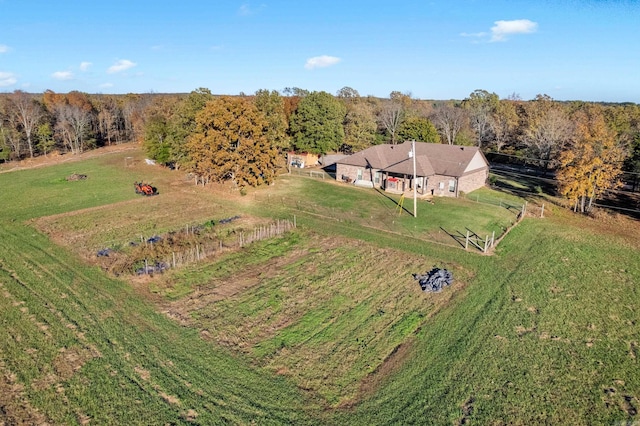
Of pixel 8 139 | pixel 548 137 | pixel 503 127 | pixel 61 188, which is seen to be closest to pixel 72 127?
pixel 8 139

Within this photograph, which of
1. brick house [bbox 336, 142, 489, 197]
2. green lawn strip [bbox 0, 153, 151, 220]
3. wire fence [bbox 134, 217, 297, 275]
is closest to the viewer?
wire fence [bbox 134, 217, 297, 275]

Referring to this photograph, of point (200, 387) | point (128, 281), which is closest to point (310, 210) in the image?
point (128, 281)

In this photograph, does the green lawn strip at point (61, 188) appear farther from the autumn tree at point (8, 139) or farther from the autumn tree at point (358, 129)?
the autumn tree at point (358, 129)

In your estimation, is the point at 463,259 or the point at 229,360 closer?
the point at 229,360

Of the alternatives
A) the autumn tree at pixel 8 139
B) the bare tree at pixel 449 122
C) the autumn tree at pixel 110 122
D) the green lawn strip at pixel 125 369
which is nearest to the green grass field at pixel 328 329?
the green lawn strip at pixel 125 369

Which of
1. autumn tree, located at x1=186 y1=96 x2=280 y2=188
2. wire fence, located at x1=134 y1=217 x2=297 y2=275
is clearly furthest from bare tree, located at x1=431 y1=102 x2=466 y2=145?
wire fence, located at x1=134 y1=217 x2=297 y2=275

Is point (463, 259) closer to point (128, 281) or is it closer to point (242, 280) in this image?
point (242, 280)

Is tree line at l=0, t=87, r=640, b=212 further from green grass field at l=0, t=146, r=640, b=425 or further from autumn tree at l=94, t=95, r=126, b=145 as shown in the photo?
green grass field at l=0, t=146, r=640, b=425
